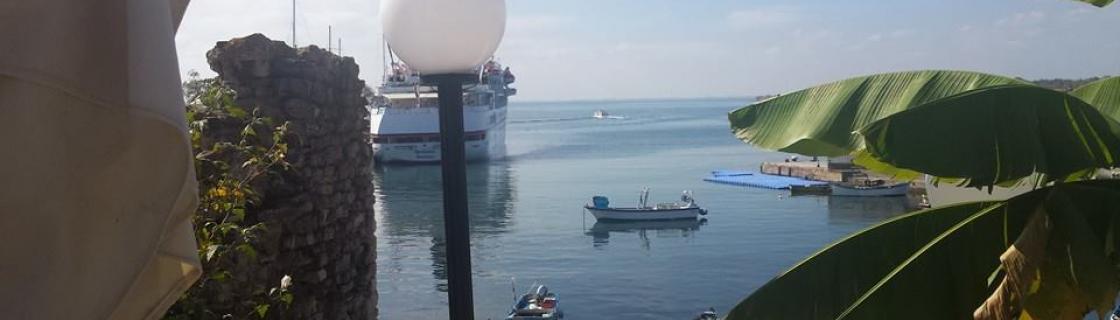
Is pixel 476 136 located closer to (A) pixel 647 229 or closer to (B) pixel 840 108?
(A) pixel 647 229

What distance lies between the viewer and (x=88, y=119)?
4.23 feet

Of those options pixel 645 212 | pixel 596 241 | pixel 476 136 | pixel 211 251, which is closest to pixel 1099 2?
pixel 211 251

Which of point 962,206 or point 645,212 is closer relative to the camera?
point 962,206

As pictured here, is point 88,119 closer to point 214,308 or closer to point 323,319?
point 214,308

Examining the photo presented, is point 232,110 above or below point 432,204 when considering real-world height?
above

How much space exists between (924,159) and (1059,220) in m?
Answer: 0.45

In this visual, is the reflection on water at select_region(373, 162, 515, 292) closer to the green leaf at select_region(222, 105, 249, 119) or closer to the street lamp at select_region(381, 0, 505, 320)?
the green leaf at select_region(222, 105, 249, 119)

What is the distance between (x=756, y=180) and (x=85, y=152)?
42.3m

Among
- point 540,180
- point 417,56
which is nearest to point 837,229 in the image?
point 540,180

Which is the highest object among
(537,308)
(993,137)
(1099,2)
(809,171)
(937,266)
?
(1099,2)

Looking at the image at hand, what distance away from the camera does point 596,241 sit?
2773cm

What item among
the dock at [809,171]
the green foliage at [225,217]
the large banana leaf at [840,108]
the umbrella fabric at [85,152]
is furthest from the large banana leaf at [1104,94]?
the dock at [809,171]

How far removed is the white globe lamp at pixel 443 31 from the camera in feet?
9.12

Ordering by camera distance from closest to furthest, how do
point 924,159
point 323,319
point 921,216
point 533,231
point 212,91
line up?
point 924,159 < point 921,216 < point 212,91 < point 323,319 < point 533,231
